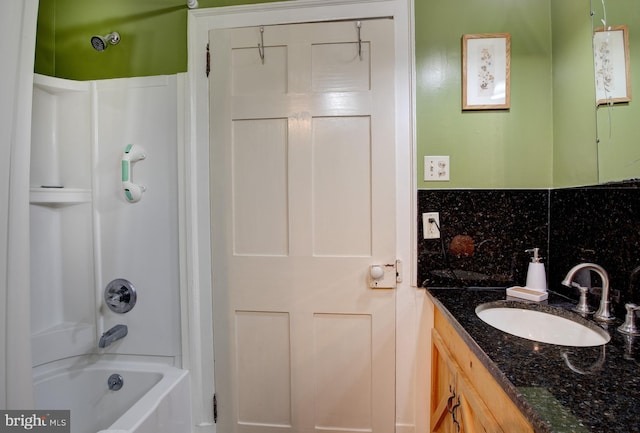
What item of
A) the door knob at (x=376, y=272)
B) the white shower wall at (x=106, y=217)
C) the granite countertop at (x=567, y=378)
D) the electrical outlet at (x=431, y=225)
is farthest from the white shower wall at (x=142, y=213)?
the granite countertop at (x=567, y=378)

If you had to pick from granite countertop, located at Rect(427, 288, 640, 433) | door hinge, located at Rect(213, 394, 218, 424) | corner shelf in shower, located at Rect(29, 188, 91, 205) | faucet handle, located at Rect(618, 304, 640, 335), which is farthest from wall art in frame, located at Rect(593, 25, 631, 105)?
corner shelf in shower, located at Rect(29, 188, 91, 205)

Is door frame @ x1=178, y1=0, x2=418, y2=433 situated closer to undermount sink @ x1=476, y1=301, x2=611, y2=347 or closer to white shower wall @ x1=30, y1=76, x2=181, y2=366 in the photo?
white shower wall @ x1=30, y1=76, x2=181, y2=366

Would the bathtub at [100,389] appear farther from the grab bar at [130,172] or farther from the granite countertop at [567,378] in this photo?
the granite countertop at [567,378]

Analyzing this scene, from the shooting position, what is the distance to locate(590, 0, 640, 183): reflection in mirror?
0.86 meters

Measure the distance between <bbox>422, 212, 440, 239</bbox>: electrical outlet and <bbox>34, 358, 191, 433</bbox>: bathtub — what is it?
135cm

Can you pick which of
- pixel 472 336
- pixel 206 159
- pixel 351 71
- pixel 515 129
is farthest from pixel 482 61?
pixel 206 159

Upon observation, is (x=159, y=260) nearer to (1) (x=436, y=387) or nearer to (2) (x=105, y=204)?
(2) (x=105, y=204)

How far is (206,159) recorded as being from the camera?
1.33 m

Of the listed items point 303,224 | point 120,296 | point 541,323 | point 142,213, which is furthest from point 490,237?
point 120,296

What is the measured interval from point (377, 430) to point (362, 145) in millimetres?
1345

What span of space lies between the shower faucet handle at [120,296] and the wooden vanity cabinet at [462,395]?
1469 millimetres

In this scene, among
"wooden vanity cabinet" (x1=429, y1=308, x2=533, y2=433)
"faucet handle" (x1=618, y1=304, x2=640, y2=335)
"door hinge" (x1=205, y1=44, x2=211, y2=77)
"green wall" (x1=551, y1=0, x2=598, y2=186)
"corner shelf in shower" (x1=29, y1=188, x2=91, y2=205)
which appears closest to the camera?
"wooden vanity cabinet" (x1=429, y1=308, x2=533, y2=433)

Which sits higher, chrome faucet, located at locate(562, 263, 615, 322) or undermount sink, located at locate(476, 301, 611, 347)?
chrome faucet, located at locate(562, 263, 615, 322)

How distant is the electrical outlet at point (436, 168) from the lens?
1245mm
